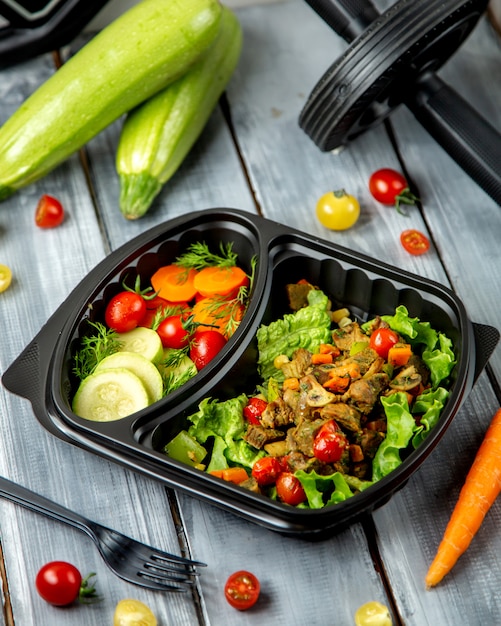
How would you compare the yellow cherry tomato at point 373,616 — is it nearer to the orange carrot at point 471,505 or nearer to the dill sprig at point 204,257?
the orange carrot at point 471,505

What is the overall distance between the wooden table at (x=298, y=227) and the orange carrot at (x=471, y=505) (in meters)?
0.06

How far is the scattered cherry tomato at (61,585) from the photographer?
7.14ft

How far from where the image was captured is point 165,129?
10.0 ft

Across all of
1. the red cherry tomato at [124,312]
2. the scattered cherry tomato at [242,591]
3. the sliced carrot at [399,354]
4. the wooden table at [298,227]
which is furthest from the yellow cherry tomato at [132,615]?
the sliced carrot at [399,354]

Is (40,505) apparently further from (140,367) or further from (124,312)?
(124,312)

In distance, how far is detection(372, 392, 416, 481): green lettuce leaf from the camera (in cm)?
220

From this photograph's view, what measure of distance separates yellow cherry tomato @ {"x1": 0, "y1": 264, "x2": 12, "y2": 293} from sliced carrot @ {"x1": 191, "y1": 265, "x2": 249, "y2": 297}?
26.7 inches

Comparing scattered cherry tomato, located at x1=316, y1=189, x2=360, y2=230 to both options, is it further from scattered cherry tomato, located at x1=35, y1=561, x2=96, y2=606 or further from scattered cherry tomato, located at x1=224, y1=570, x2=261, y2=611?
scattered cherry tomato, located at x1=35, y1=561, x2=96, y2=606

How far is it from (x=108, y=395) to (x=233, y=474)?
0.42m

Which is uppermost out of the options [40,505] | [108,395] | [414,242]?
[414,242]

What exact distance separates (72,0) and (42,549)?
222cm

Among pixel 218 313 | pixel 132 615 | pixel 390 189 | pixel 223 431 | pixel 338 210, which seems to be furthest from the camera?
pixel 390 189

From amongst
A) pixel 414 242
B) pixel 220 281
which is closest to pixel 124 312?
pixel 220 281

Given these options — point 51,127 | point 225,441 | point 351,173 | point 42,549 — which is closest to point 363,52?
point 351,173
